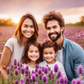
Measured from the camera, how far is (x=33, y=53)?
7.72 ft

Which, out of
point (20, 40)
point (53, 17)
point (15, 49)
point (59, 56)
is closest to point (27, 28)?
point (20, 40)

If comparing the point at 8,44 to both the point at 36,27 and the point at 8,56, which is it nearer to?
the point at 8,56

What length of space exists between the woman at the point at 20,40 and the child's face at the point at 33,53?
0.25m

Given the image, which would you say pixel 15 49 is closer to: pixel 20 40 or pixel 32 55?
pixel 20 40

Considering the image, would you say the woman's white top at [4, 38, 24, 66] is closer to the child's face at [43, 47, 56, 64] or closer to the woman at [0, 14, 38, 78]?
the woman at [0, 14, 38, 78]

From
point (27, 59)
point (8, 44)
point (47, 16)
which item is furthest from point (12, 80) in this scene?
point (47, 16)

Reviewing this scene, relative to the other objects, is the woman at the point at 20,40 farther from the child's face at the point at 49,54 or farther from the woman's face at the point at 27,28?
the child's face at the point at 49,54

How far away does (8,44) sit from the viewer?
8.17 ft

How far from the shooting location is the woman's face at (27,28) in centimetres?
251

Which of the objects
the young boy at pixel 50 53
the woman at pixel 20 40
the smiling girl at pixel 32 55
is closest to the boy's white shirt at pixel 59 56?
the young boy at pixel 50 53

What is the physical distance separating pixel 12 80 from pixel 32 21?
127cm

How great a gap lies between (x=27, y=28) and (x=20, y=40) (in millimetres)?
269

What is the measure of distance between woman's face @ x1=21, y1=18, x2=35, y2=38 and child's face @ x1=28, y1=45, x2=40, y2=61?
268 mm

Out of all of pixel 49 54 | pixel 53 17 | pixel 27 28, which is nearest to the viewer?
pixel 49 54
